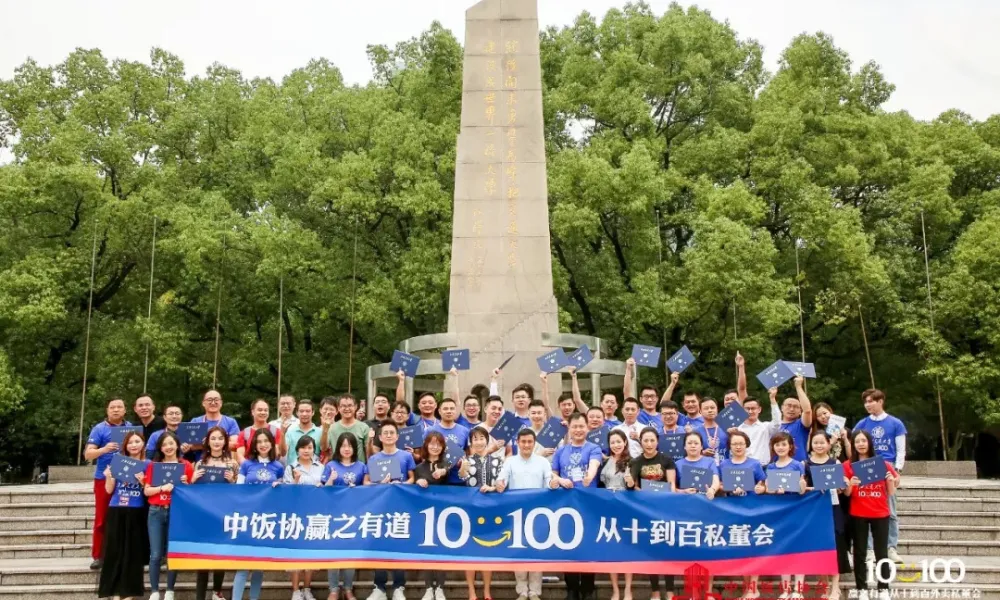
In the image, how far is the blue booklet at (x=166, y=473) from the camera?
741 cm

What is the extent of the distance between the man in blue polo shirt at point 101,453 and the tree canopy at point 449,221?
10726 millimetres

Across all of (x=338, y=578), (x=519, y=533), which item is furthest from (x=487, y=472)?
(x=338, y=578)

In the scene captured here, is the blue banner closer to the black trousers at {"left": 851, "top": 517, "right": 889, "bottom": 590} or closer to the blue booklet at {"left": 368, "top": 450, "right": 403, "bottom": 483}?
the blue booklet at {"left": 368, "top": 450, "right": 403, "bottom": 483}

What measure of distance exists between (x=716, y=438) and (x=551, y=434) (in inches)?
60.9

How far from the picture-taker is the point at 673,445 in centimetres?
792

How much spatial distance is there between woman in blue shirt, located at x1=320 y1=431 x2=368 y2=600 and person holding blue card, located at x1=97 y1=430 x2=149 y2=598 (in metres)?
1.46

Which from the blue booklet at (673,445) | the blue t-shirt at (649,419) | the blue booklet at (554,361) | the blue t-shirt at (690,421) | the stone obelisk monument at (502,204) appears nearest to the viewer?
the blue booklet at (673,445)

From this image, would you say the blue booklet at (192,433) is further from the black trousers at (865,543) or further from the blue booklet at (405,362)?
the black trousers at (865,543)

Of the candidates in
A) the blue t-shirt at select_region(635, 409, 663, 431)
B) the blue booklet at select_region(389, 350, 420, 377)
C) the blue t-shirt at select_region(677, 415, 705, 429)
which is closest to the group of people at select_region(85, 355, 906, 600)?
the blue t-shirt at select_region(677, 415, 705, 429)

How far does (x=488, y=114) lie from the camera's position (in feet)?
49.5

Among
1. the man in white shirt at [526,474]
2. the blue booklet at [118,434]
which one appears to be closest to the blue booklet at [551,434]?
the man in white shirt at [526,474]

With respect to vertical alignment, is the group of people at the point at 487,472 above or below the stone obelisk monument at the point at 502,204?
Answer: below

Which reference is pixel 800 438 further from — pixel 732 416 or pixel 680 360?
pixel 680 360

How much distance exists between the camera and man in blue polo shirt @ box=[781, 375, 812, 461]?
27.1 feet
